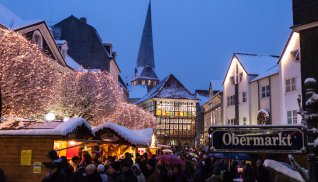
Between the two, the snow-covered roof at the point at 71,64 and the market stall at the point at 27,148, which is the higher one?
the snow-covered roof at the point at 71,64

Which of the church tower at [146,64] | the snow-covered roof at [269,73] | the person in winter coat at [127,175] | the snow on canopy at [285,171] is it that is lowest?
the person in winter coat at [127,175]

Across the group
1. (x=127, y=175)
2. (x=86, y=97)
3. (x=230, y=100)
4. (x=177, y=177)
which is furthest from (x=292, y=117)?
(x=127, y=175)

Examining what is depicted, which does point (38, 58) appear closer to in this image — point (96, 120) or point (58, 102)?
point (58, 102)

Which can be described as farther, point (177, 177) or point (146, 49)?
point (146, 49)

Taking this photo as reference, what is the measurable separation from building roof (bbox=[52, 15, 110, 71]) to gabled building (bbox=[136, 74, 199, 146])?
3246 centimetres

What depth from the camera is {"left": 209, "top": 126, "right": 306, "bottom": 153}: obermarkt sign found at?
15.2ft

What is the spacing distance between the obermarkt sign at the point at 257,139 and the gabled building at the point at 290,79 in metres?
28.4

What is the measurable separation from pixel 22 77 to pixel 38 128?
10.5 m

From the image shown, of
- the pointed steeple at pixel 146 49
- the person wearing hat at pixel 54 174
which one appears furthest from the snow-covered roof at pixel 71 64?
the pointed steeple at pixel 146 49

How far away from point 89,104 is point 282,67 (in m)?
16.0

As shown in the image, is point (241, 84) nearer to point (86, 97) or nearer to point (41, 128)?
point (86, 97)

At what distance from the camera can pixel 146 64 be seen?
145 metres

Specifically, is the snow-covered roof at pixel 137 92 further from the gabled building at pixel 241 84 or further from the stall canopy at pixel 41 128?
the stall canopy at pixel 41 128

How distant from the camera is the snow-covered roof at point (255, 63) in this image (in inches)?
1709
